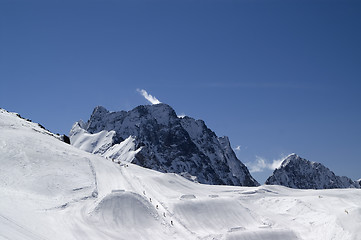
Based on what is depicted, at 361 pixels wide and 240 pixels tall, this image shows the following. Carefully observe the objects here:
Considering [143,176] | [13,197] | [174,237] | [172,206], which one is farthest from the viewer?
[143,176]

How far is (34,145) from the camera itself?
170 feet

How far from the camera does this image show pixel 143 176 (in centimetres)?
5878

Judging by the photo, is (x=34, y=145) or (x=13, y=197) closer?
(x=13, y=197)

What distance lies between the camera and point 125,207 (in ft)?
120

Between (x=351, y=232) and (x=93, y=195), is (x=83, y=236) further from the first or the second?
(x=351, y=232)

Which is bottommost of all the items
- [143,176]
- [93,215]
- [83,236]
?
[83,236]

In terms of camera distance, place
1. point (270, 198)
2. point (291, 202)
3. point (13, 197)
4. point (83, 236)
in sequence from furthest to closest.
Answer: point (270, 198), point (291, 202), point (13, 197), point (83, 236)

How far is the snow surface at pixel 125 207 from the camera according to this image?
29062 mm

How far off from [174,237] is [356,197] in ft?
106

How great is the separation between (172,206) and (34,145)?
24.5 metres

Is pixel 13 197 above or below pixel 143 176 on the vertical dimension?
below

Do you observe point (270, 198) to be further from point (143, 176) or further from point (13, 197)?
point (13, 197)

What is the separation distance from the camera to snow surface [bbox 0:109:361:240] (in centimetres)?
2906

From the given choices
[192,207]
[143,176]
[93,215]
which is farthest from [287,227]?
[143,176]
